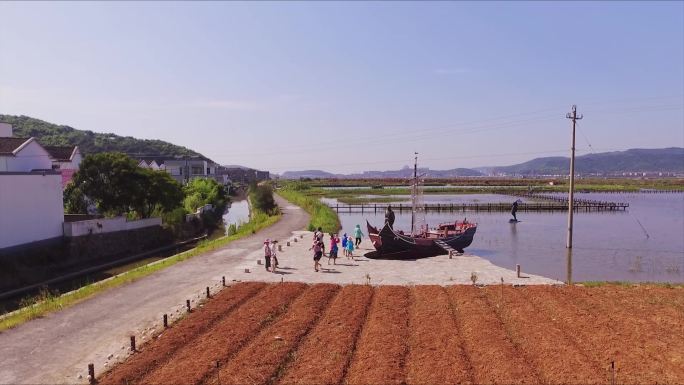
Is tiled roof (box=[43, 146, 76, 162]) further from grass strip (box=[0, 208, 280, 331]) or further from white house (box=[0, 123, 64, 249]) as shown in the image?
grass strip (box=[0, 208, 280, 331])

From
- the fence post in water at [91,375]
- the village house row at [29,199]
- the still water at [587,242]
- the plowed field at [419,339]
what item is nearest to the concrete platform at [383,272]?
the plowed field at [419,339]

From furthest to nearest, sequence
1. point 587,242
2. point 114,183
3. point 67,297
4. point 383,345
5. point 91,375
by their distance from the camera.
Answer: point 587,242
point 114,183
point 67,297
point 383,345
point 91,375

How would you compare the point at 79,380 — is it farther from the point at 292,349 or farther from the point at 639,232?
the point at 639,232

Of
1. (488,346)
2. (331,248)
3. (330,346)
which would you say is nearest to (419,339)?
(488,346)

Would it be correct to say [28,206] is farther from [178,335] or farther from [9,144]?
[178,335]

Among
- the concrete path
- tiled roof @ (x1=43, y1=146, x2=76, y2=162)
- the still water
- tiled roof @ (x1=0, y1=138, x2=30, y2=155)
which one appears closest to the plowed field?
the concrete path

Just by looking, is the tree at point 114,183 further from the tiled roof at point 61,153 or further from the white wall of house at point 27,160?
the tiled roof at point 61,153
